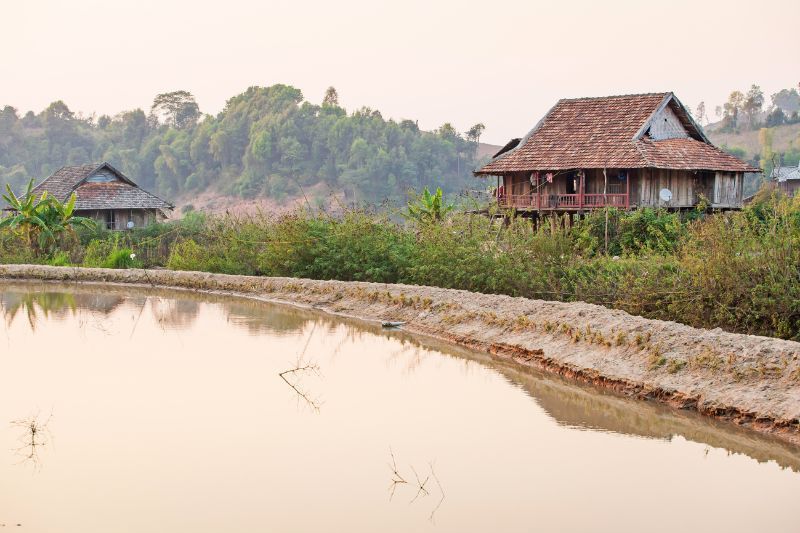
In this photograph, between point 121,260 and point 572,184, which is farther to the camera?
point 572,184

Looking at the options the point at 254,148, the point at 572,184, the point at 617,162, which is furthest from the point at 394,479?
the point at 254,148

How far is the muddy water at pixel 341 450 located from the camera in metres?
6.13

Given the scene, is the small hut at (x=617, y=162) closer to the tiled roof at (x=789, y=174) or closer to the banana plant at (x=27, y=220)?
the banana plant at (x=27, y=220)

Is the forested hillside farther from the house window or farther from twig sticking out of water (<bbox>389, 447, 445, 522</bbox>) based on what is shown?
twig sticking out of water (<bbox>389, 447, 445, 522</bbox>)

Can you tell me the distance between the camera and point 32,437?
307 inches

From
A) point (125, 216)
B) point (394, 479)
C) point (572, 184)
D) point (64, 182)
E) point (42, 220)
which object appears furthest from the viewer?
point (64, 182)

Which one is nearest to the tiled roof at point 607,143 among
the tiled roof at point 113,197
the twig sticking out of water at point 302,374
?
the tiled roof at point 113,197

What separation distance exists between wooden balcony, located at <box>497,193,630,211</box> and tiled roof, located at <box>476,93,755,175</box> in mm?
985

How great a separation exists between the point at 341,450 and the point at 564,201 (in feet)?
72.3

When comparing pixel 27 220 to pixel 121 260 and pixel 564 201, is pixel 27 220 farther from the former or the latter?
pixel 564 201

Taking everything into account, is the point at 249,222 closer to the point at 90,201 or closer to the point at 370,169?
the point at 90,201

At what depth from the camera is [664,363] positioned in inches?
381

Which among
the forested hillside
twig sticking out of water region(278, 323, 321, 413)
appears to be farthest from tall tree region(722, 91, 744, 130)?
twig sticking out of water region(278, 323, 321, 413)

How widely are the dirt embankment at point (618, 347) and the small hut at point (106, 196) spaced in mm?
24395
